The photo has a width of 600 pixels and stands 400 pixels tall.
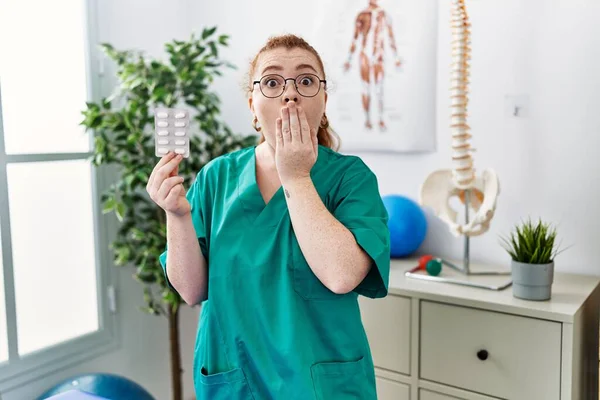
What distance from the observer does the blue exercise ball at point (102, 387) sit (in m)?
1.78

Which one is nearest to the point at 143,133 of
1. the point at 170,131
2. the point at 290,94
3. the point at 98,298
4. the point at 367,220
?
the point at 98,298

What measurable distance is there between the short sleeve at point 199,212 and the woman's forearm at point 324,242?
0.79ft

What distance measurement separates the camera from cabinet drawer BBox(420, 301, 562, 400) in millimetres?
1441

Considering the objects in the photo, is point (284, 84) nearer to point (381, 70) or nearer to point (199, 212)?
point (199, 212)

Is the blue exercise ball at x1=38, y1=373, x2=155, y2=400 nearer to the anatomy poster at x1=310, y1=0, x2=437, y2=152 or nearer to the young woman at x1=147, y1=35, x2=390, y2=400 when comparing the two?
the young woman at x1=147, y1=35, x2=390, y2=400

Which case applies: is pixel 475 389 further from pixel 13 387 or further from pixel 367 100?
pixel 13 387

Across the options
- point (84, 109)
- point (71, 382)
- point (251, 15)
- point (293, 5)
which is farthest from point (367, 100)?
point (71, 382)

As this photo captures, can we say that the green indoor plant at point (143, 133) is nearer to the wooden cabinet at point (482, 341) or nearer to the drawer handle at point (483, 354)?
the wooden cabinet at point (482, 341)

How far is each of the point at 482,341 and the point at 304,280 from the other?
26.1 inches

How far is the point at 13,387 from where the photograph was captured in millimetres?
1909

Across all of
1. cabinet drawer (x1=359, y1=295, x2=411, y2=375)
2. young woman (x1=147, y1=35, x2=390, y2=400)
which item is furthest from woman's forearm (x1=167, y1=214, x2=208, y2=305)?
cabinet drawer (x1=359, y1=295, x2=411, y2=375)

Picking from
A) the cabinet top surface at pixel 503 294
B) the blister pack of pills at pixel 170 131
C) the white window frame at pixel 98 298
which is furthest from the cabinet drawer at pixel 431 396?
the white window frame at pixel 98 298

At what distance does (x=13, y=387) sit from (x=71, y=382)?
25cm

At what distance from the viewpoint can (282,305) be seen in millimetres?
1111
